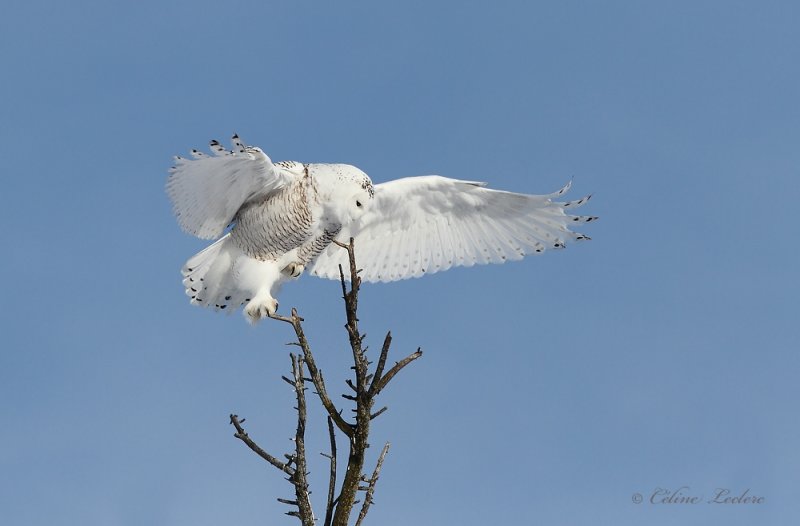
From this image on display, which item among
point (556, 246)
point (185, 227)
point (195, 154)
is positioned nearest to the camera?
point (195, 154)

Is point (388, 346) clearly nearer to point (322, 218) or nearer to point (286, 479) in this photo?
point (286, 479)

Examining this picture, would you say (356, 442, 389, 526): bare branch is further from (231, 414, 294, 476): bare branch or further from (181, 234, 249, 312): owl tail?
(181, 234, 249, 312): owl tail

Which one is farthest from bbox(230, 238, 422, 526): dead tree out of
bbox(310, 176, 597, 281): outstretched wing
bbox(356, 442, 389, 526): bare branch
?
bbox(310, 176, 597, 281): outstretched wing

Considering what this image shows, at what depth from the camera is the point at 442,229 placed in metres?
9.14

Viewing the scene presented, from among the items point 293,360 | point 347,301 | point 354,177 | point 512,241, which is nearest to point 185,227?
point 354,177

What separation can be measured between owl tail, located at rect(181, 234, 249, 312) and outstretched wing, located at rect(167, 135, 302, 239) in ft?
0.56

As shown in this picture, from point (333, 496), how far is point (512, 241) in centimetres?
352

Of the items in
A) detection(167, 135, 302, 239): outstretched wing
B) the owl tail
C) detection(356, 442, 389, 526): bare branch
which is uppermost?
detection(167, 135, 302, 239): outstretched wing

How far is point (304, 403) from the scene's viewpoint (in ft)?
20.8

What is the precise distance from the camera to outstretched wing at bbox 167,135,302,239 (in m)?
7.22

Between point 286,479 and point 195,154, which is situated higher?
→ point 195,154

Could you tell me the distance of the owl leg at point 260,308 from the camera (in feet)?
24.9

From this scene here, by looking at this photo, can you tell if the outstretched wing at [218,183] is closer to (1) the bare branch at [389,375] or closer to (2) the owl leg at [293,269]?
(2) the owl leg at [293,269]

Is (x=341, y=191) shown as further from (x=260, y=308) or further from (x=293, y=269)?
(x=260, y=308)
